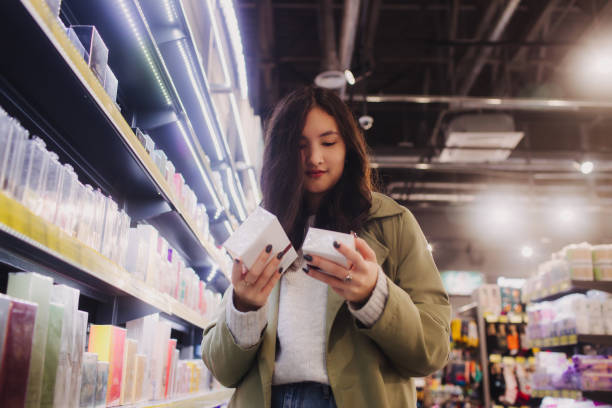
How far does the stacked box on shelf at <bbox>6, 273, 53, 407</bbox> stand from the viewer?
123cm

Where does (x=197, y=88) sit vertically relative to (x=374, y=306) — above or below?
above

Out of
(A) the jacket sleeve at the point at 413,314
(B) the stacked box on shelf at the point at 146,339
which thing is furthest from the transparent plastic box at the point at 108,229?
(A) the jacket sleeve at the point at 413,314

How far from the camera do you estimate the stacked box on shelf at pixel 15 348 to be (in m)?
1.08

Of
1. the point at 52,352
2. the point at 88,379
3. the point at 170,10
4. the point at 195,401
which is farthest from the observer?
the point at 195,401

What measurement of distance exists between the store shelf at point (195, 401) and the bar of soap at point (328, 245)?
3.90 ft

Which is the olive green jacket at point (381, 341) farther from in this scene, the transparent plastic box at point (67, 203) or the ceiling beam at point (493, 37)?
the ceiling beam at point (493, 37)

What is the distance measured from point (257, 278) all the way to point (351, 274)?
8.8 inches

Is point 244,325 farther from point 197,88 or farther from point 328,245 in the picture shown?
point 197,88

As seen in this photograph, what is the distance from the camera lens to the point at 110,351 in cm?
184

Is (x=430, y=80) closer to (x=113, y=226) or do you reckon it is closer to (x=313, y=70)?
(x=313, y=70)

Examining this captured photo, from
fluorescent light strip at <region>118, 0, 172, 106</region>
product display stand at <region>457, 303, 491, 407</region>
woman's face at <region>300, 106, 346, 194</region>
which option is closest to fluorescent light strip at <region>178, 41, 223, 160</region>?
fluorescent light strip at <region>118, 0, 172, 106</region>

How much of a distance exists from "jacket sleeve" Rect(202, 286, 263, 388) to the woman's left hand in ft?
0.87

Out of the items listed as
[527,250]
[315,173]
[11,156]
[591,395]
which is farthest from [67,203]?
[527,250]

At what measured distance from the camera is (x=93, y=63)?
1.71 meters
